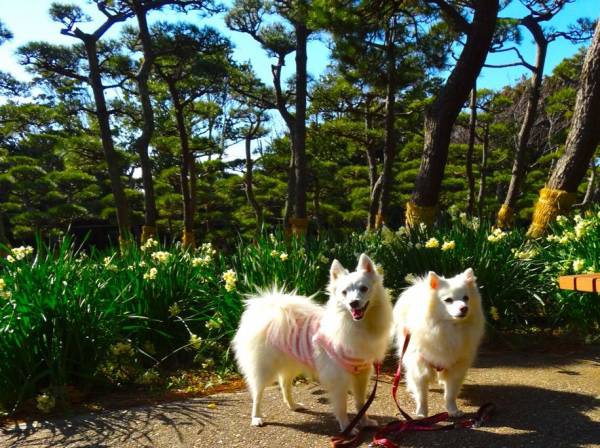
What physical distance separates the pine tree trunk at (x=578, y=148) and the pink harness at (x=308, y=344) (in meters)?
4.26

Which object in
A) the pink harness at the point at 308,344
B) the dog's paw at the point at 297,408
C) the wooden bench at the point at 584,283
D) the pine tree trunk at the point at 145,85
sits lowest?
the dog's paw at the point at 297,408

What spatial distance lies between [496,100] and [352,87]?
6408mm

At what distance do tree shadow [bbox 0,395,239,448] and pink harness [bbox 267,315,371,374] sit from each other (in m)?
0.70

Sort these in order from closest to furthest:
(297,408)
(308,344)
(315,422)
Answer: (308,344), (315,422), (297,408)

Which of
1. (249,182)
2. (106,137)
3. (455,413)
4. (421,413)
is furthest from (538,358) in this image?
(249,182)

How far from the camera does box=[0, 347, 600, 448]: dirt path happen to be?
2.60 metres

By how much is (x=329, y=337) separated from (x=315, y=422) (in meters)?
0.61

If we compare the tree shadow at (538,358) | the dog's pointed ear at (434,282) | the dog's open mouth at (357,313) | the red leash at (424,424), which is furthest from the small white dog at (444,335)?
the tree shadow at (538,358)

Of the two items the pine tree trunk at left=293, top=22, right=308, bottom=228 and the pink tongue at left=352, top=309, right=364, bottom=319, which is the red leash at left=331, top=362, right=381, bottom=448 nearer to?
the pink tongue at left=352, top=309, right=364, bottom=319

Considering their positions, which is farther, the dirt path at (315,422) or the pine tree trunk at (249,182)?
the pine tree trunk at (249,182)

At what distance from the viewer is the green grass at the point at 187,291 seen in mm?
3412

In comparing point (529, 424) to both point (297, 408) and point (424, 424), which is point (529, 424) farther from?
point (297, 408)

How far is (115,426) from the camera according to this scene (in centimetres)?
298

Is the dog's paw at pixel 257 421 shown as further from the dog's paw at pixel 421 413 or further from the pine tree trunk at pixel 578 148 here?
the pine tree trunk at pixel 578 148
